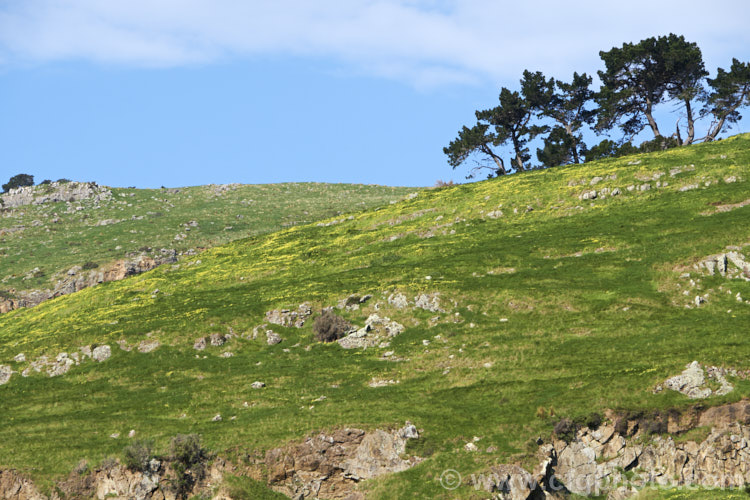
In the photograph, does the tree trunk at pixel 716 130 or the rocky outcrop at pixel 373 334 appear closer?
the rocky outcrop at pixel 373 334

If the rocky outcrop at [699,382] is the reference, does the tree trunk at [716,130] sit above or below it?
above

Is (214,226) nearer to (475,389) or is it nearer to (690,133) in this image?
(690,133)

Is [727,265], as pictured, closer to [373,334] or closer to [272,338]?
[373,334]

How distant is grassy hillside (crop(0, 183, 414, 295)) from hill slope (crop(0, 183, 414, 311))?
19 cm

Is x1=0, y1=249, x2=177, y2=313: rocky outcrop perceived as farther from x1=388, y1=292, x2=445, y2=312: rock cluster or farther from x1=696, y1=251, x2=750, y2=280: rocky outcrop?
x1=696, y1=251, x2=750, y2=280: rocky outcrop

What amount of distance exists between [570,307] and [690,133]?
58.2 metres

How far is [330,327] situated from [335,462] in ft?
62.3

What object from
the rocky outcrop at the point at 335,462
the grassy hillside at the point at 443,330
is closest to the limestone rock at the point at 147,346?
the grassy hillside at the point at 443,330

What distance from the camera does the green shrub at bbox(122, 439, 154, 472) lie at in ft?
135

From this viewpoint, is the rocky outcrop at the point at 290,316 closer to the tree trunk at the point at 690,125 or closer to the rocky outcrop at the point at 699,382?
the rocky outcrop at the point at 699,382

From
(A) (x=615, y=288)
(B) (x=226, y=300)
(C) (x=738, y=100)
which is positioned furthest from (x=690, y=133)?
(B) (x=226, y=300)

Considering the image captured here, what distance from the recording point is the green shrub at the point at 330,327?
191 feet

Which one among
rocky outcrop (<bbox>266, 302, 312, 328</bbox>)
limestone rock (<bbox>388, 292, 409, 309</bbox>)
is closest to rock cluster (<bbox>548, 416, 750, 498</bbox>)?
limestone rock (<bbox>388, 292, 409, 309</bbox>)

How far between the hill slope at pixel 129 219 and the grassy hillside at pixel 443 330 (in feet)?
92.3
